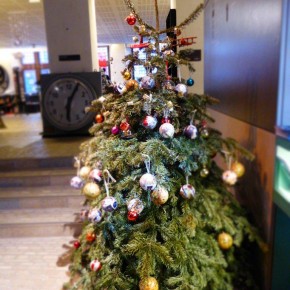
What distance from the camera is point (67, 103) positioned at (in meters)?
4.38

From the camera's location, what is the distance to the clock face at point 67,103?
4.34 meters

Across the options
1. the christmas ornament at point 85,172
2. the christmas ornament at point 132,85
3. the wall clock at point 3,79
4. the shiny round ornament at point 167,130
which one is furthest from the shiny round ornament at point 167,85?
the wall clock at point 3,79

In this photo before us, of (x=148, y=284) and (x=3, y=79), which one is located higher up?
(x=3, y=79)

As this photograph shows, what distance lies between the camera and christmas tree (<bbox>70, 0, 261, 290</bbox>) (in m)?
1.40

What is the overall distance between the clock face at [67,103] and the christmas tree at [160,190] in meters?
2.71

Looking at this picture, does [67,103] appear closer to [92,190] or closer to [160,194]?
[92,190]

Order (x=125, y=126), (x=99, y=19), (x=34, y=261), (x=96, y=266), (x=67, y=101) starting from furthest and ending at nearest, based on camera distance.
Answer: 1. (x=67, y=101)
2. (x=99, y=19)
3. (x=34, y=261)
4. (x=96, y=266)
5. (x=125, y=126)

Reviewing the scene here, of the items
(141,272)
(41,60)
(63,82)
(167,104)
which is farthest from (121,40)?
(41,60)

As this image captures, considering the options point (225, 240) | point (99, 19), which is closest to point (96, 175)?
point (225, 240)

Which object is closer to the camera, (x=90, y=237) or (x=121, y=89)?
(x=121, y=89)

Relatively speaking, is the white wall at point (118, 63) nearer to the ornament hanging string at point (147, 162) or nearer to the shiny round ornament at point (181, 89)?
the shiny round ornament at point (181, 89)

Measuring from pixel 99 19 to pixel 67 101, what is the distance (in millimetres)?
2113

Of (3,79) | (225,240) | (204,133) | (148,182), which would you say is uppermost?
(3,79)

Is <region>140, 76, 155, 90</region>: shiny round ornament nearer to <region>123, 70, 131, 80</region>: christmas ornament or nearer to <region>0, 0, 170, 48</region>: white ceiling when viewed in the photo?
<region>123, 70, 131, 80</region>: christmas ornament
